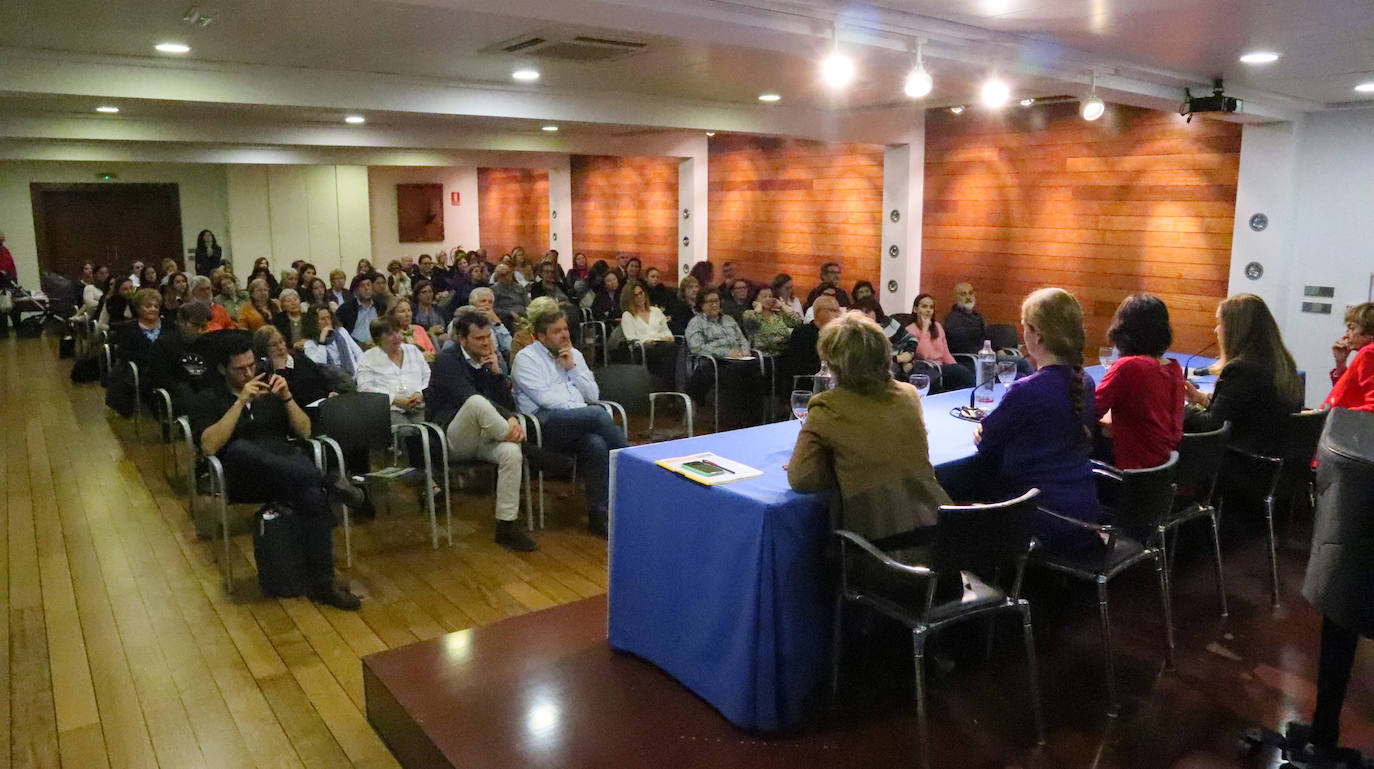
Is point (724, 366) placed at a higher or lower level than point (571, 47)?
lower

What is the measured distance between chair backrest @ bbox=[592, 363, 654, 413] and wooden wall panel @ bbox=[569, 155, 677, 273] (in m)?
7.24

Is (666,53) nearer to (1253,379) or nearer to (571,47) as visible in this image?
(571,47)

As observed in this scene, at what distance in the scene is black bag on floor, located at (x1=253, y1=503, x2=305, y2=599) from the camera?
4.08 meters

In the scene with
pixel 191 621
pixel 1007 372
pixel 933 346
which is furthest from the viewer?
pixel 933 346

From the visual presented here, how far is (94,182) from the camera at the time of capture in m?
15.2

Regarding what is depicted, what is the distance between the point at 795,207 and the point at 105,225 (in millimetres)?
11931

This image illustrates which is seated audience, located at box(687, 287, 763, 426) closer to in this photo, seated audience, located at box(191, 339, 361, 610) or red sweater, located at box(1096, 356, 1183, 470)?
seated audience, located at box(191, 339, 361, 610)

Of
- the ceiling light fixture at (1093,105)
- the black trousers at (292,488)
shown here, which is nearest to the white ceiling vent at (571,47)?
the ceiling light fixture at (1093,105)

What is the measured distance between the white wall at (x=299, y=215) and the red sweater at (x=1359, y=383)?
48.0ft

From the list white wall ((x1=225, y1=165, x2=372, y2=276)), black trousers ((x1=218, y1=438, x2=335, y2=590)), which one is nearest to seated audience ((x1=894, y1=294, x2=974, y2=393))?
black trousers ((x1=218, y1=438, x2=335, y2=590))

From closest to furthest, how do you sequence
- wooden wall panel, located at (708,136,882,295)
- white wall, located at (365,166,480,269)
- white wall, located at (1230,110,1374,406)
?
white wall, located at (1230,110,1374,406)
wooden wall panel, located at (708,136,882,295)
white wall, located at (365,166,480,269)

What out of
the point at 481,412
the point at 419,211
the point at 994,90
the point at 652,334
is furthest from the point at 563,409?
the point at 419,211

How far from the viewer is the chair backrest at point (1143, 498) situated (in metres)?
3.00

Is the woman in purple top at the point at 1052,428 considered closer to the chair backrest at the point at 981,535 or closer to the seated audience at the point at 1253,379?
the chair backrest at the point at 981,535
